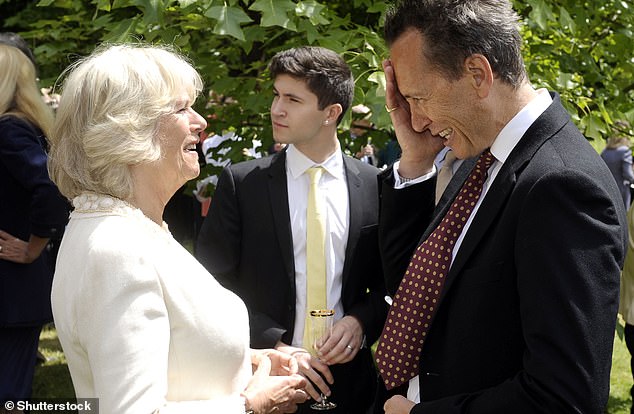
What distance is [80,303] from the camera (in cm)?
192

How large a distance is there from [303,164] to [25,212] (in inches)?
71.1

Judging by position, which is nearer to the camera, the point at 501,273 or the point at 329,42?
the point at 501,273

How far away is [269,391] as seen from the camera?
2.33 metres

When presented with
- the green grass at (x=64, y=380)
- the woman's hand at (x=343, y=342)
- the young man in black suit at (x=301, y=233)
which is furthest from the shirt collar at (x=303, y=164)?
the green grass at (x=64, y=380)

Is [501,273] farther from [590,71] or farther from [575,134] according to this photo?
[590,71]

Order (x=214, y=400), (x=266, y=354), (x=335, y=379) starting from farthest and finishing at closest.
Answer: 1. (x=335, y=379)
2. (x=266, y=354)
3. (x=214, y=400)

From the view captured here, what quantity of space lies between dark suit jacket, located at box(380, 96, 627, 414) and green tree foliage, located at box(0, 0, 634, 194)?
1.75 metres

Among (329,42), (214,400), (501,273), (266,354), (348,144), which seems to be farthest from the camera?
(348,144)

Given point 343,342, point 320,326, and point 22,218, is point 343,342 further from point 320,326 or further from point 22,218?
point 22,218

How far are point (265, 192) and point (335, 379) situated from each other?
910mm

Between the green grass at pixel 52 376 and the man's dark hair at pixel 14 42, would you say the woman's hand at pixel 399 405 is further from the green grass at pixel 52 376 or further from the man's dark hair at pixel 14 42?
the green grass at pixel 52 376

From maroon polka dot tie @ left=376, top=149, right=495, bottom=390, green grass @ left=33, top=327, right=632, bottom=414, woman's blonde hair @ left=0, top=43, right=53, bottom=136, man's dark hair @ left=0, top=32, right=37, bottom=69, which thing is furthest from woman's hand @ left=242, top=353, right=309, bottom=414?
green grass @ left=33, top=327, right=632, bottom=414

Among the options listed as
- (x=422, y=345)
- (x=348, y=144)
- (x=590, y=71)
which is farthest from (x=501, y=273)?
(x=590, y=71)

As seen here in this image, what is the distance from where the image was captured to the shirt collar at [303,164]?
11.8 feet
